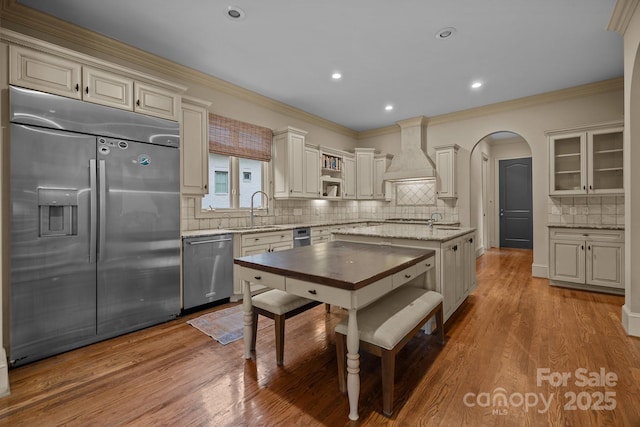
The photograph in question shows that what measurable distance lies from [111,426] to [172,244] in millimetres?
1654

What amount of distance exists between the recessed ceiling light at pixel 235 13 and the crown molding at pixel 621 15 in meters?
3.19

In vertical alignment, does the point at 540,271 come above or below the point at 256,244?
below

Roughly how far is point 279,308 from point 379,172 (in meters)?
4.60

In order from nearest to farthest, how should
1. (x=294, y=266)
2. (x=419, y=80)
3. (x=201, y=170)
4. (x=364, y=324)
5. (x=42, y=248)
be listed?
(x=364, y=324)
(x=294, y=266)
(x=42, y=248)
(x=201, y=170)
(x=419, y=80)

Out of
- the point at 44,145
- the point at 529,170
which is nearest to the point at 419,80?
the point at 44,145

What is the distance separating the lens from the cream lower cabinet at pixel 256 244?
359cm

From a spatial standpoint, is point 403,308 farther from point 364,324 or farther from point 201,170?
point 201,170

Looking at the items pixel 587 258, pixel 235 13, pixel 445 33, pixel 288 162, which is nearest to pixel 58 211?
pixel 235 13

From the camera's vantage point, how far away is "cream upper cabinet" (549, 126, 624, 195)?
3.96m

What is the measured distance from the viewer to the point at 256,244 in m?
3.76

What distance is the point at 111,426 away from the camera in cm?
156

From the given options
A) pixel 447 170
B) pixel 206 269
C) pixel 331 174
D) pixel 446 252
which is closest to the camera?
pixel 446 252

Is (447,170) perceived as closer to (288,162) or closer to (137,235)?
(288,162)

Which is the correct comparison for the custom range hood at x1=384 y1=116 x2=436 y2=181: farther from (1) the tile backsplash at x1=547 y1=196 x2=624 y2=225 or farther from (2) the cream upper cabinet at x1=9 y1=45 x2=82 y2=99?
(2) the cream upper cabinet at x1=9 y1=45 x2=82 y2=99
